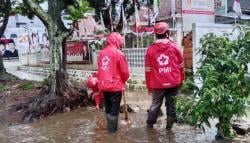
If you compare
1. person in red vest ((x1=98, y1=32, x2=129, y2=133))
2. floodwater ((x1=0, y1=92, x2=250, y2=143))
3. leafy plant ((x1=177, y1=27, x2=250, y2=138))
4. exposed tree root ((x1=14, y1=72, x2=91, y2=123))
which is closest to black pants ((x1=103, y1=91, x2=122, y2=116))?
person in red vest ((x1=98, y1=32, x2=129, y2=133))

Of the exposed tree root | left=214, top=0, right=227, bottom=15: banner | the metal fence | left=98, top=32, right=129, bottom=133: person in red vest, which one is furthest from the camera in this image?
left=214, top=0, right=227, bottom=15: banner

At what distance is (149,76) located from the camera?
273 inches

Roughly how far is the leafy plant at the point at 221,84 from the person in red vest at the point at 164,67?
2.46 ft

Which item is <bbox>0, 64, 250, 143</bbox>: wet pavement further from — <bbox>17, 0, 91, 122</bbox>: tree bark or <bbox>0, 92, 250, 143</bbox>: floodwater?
<bbox>17, 0, 91, 122</bbox>: tree bark

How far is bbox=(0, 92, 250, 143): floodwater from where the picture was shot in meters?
6.67

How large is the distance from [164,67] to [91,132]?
1858 mm

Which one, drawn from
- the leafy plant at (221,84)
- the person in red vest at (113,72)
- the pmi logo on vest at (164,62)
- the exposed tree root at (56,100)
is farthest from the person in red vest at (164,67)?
the exposed tree root at (56,100)

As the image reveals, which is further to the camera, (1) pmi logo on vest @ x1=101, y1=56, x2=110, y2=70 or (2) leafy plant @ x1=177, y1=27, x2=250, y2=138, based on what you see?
(1) pmi logo on vest @ x1=101, y1=56, x2=110, y2=70

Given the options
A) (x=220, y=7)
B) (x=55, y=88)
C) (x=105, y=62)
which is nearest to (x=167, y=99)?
(x=105, y=62)

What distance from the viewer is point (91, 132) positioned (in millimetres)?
7477

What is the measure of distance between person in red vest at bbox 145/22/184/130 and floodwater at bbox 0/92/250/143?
495mm

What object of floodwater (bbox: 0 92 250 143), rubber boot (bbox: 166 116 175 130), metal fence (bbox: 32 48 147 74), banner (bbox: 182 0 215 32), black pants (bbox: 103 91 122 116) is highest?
banner (bbox: 182 0 215 32)

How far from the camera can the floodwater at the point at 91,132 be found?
6673 millimetres

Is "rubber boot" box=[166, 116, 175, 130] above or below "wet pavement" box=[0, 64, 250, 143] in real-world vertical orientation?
above
